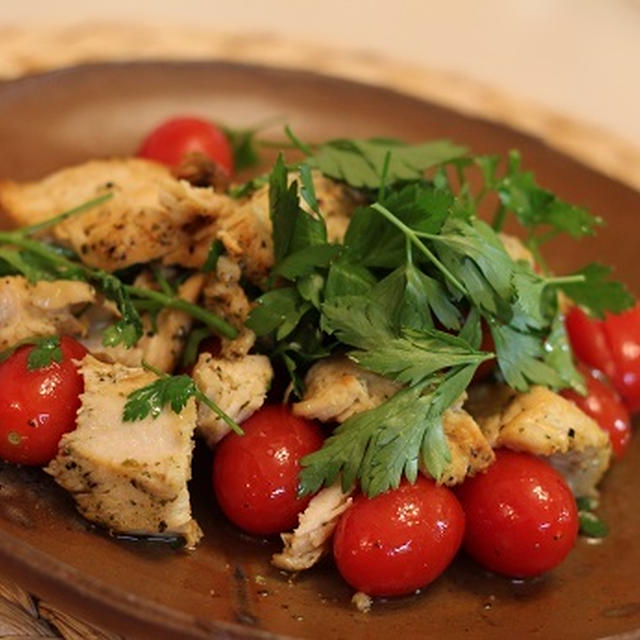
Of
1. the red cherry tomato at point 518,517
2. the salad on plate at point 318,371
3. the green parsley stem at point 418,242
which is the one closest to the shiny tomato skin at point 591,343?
the salad on plate at point 318,371

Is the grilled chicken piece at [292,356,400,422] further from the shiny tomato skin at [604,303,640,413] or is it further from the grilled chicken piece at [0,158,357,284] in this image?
the shiny tomato skin at [604,303,640,413]

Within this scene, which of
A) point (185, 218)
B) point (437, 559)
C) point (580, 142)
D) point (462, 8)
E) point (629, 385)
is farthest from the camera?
point (462, 8)

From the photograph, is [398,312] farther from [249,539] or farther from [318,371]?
[249,539]

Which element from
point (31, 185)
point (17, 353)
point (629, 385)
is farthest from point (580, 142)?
point (17, 353)

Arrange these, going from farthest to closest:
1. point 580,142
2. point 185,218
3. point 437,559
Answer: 1. point 580,142
2. point 185,218
3. point 437,559

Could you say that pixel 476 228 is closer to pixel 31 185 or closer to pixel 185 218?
pixel 185 218

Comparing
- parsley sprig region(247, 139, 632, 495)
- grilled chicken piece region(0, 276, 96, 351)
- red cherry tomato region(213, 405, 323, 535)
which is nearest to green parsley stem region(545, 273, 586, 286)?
parsley sprig region(247, 139, 632, 495)

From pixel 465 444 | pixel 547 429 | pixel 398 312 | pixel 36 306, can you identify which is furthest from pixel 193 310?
pixel 547 429
